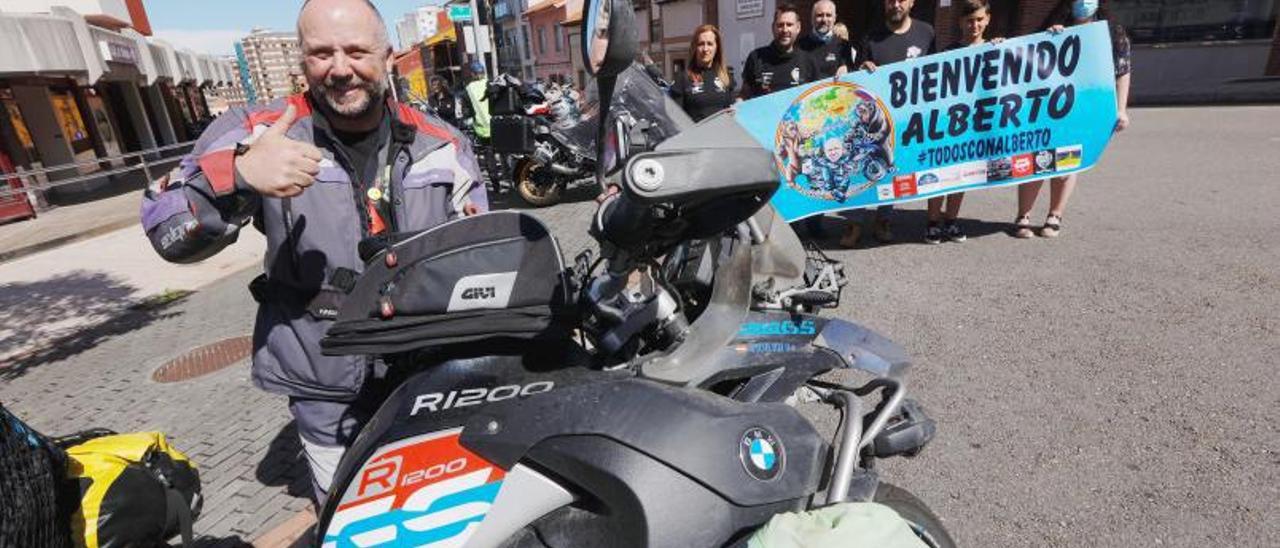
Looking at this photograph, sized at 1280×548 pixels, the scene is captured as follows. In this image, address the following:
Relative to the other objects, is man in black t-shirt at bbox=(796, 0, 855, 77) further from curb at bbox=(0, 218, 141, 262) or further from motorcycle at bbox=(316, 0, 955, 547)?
curb at bbox=(0, 218, 141, 262)

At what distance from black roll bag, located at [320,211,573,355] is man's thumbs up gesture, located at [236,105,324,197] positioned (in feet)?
0.82

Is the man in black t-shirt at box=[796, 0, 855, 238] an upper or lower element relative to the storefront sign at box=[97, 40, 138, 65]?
lower

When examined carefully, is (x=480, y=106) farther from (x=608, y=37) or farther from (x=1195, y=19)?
(x=1195, y=19)

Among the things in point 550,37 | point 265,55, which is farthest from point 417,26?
point 265,55

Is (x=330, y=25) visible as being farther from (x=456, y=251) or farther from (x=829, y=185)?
(x=829, y=185)

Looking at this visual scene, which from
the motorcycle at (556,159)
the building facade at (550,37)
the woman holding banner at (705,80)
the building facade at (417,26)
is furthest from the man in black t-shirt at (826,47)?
the building facade at (417,26)

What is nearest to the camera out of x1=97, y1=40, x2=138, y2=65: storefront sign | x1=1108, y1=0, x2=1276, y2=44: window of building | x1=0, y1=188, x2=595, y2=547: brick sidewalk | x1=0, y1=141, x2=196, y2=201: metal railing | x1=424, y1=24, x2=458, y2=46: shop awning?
x1=0, y1=188, x2=595, y2=547: brick sidewalk

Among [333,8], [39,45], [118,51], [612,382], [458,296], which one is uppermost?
[118,51]

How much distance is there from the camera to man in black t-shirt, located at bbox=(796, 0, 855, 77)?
599 cm

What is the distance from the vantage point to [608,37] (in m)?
1.14

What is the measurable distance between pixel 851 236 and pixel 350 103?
528cm

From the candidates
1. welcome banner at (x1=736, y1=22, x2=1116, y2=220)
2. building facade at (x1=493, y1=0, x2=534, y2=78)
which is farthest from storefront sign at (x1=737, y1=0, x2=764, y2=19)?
building facade at (x1=493, y1=0, x2=534, y2=78)

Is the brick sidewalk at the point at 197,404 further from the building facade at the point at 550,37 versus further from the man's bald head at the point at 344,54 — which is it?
the building facade at the point at 550,37

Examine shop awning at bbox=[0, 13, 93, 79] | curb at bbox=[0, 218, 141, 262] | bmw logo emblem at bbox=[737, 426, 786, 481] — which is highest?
shop awning at bbox=[0, 13, 93, 79]
